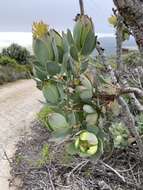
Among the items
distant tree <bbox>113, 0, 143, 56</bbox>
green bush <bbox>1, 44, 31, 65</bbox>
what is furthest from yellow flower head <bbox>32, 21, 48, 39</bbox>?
green bush <bbox>1, 44, 31, 65</bbox>

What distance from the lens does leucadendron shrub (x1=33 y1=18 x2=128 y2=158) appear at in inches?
41.8

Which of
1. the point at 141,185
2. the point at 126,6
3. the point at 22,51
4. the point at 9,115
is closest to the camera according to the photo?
the point at 126,6

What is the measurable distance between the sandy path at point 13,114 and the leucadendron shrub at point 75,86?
2053 millimetres

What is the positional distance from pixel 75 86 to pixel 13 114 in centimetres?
403

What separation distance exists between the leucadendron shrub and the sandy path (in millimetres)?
2053

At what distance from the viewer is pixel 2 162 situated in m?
3.54

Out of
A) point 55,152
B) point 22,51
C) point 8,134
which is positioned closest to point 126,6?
point 55,152

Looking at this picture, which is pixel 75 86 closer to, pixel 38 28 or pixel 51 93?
pixel 51 93

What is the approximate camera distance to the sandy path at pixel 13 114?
12.2 feet

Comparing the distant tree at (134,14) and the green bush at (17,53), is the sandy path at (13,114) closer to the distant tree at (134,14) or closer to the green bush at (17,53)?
the distant tree at (134,14)

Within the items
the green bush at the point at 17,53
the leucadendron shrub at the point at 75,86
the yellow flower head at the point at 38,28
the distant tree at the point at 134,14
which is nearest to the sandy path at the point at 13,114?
the yellow flower head at the point at 38,28

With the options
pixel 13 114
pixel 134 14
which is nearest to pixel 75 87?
pixel 134 14

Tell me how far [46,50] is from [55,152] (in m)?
2.26

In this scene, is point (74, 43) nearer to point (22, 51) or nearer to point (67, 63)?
point (67, 63)
